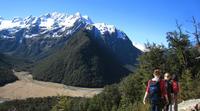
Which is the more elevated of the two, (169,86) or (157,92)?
(169,86)

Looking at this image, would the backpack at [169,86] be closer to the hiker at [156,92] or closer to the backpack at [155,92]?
the hiker at [156,92]

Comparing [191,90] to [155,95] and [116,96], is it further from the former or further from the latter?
[116,96]

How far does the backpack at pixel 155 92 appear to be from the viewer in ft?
62.1

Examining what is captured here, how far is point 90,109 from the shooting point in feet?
372

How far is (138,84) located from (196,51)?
1330 centimetres

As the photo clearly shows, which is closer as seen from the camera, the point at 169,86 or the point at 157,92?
the point at 157,92

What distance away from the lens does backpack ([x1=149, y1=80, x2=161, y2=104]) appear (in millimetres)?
18938

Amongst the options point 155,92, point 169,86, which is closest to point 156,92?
point 155,92

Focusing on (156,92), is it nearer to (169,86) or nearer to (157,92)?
(157,92)

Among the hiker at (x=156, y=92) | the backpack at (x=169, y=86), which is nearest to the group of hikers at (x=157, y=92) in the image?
the hiker at (x=156, y=92)

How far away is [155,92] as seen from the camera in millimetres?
18953

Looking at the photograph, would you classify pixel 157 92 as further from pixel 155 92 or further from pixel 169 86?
pixel 169 86

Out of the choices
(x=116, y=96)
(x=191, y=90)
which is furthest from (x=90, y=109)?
(x=191, y=90)

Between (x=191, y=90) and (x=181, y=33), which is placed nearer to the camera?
(x=191, y=90)
